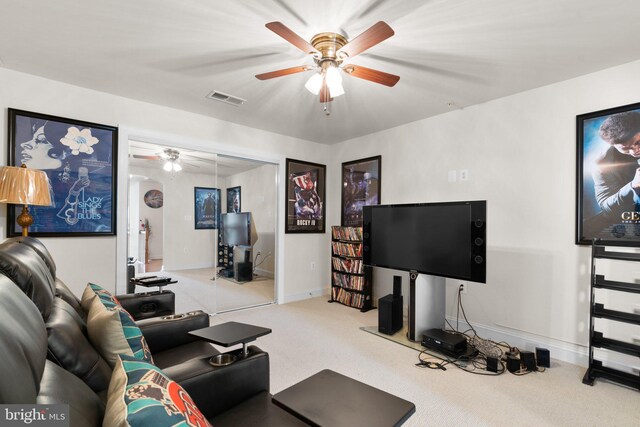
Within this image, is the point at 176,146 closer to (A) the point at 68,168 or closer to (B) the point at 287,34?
(A) the point at 68,168

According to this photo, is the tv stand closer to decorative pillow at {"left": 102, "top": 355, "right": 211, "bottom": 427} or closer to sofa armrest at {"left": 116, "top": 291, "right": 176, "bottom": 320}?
sofa armrest at {"left": 116, "top": 291, "right": 176, "bottom": 320}

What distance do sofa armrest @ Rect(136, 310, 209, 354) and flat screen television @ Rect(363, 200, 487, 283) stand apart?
87.0 inches

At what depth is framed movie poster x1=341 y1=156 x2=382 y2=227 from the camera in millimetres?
4652

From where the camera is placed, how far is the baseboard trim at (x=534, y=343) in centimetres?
281

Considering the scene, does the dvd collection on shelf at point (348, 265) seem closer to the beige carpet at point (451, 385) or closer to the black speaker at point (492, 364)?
the beige carpet at point (451, 385)

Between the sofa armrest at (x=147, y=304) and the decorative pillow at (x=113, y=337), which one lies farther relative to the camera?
the sofa armrest at (x=147, y=304)

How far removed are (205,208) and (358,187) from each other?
91.7 inches

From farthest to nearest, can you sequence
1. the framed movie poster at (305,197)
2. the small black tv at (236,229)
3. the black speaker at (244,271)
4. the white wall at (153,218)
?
the black speaker at (244,271) → the framed movie poster at (305,197) → the small black tv at (236,229) → the white wall at (153,218)

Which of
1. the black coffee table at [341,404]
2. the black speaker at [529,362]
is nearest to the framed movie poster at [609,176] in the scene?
the black speaker at [529,362]

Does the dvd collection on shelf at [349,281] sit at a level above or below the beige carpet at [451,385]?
above

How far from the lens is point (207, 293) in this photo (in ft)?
13.9

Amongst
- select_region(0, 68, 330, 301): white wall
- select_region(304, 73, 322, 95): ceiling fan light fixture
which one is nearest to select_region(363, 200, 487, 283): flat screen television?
select_region(304, 73, 322, 95): ceiling fan light fixture

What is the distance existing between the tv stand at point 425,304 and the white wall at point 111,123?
2.79 meters

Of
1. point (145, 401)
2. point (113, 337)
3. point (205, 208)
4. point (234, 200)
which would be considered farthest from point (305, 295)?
point (145, 401)
